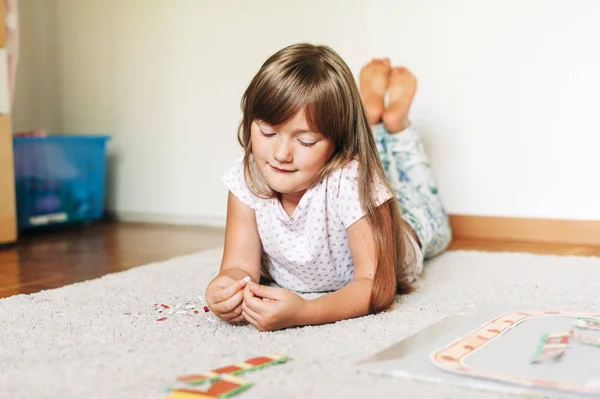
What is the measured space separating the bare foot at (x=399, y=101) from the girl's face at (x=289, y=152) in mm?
586

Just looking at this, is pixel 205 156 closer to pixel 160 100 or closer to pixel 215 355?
pixel 160 100

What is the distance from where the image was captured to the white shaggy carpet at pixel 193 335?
27.1 inches

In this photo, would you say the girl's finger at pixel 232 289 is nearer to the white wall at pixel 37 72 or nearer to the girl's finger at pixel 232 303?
the girl's finger at pixel 232 303

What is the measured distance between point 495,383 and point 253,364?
25cm

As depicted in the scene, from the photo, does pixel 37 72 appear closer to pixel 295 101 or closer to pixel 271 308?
pixel 295 101

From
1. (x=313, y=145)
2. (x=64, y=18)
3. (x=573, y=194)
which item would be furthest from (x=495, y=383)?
(x=64, y=18)

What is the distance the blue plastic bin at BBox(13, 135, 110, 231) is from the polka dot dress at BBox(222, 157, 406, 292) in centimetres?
A: 111

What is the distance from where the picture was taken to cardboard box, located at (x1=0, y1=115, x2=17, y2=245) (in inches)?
68.6

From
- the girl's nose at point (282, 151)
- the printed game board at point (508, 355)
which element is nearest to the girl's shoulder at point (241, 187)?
the girl's nose at point (282, 151)

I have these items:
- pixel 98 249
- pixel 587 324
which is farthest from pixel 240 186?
pixel 98 249

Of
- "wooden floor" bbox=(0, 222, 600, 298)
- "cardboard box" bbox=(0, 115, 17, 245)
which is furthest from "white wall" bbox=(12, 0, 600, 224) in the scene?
"cardboard box" bbox=(0, 115, 17, 245)

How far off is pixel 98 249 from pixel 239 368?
1.10m

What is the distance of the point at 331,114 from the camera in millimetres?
978

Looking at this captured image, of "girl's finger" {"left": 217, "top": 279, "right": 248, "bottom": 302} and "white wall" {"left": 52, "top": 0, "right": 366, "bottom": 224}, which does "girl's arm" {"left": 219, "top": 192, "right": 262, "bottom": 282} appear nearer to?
"girl's finger" {"left": 217, "top": 279, "right": 248, "bottom": 302}
